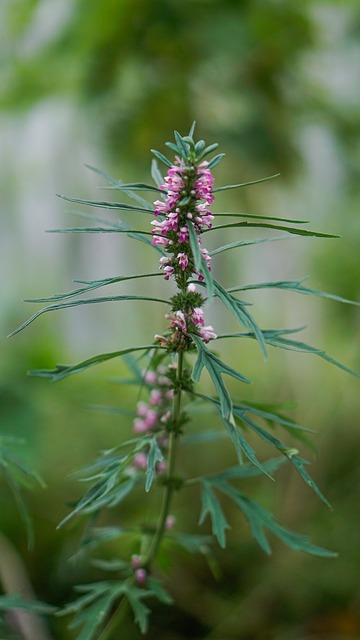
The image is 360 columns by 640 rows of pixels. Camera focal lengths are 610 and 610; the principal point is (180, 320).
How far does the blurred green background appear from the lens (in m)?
0.87

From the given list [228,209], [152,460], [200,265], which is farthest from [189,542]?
[228,209]

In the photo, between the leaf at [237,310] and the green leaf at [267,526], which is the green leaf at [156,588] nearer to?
the green leaf at [267,526]

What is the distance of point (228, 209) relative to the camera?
1.40 m

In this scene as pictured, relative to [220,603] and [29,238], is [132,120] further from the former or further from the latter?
[220,603]

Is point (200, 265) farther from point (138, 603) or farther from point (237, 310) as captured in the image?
point (138, 603)

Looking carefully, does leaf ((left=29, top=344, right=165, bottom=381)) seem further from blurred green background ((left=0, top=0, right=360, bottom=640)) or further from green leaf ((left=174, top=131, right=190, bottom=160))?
blurred green background ((left=0, top=0, right=360, bottom=640))

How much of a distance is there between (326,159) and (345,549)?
3.57 feet

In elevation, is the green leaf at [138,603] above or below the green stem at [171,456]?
below

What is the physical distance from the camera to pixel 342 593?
2.84 feet

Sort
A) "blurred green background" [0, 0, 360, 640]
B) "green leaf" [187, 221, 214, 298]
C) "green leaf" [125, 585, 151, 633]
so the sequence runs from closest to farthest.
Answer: "green leaf" [187, 221, 214, 298], "green leaf" [125, 585, 151, 633], "blurred green background" [0, 0, 360, 640]

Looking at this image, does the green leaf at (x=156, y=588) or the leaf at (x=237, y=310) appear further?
the green leaf at (x=156, y=588)

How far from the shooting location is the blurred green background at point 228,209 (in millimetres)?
871

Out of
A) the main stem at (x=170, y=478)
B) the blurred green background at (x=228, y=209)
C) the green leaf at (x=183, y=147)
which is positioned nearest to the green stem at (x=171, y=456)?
the main stem at (x=170, y=478)

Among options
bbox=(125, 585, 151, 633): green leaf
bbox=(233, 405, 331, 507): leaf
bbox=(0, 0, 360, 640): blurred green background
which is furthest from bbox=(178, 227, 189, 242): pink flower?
bbox=(0, 0, 360, 640): blurred green background
